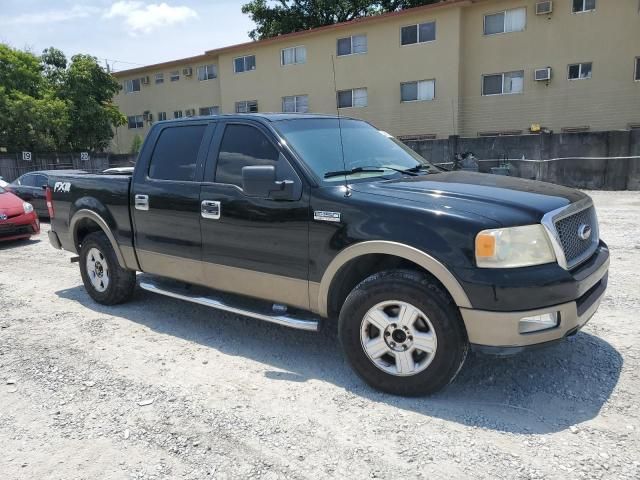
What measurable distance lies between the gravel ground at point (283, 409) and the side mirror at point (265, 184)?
4.44 feet

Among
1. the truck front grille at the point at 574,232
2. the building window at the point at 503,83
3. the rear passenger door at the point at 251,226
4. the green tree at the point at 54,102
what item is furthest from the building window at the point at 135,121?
the truck front grille at the point at 574,232

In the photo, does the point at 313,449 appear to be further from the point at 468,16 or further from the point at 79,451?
the point at 468,16

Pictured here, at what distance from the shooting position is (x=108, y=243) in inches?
219

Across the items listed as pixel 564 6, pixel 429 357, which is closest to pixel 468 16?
pixel 564 6

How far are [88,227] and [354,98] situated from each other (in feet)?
71.0

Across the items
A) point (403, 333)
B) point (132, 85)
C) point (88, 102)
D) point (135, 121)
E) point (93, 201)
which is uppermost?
point (132, 85)

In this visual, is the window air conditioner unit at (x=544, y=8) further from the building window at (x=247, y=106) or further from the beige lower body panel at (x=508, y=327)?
the beige lower body panel at (x=508, y=327)

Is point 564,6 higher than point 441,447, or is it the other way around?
point 564,6

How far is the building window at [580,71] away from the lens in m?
21.0

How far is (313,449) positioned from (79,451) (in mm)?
1360

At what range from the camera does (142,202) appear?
501 cm

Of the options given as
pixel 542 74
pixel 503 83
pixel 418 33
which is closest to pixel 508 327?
pixel 542 74

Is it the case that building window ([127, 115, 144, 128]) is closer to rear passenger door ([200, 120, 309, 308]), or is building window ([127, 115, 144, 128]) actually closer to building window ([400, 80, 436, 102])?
building window ([400, 80, 436, 102])

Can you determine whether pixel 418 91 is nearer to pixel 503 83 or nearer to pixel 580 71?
pixel 503 83
